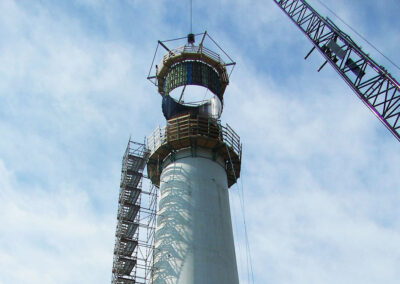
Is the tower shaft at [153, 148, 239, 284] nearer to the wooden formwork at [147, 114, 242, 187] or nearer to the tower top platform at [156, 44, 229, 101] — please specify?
the wooden formwork at [147, 114, 242, 187]

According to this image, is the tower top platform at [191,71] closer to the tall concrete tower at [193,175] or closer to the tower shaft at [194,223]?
the tall concrete tower at [193,175]

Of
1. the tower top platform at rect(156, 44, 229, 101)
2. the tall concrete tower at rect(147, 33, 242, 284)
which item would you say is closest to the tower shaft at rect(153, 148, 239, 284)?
the tall concrete tower at rect(147, 33, 242, 284)

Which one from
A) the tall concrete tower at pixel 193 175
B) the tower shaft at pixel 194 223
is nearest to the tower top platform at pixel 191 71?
the tall concrete tower at pixel 193 175

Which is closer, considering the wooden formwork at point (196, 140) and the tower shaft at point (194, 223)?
the tower shaft at point (194, 223)

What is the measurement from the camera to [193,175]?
33656mm

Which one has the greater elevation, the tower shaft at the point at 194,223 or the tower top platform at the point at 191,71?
the tower top platform at the point at 191,71

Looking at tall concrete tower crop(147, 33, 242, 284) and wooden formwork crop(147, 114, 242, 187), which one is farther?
wooden formwork crop(147, 114, 242, 187)

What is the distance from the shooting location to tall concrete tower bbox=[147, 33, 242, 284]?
29452mm

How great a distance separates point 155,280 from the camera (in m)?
29.8

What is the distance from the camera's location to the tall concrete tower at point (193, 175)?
29.5 meters

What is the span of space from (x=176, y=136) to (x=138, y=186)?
1118 centimetres

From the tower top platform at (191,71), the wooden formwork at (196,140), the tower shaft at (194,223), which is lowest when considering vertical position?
the tower shaft at (194,223)

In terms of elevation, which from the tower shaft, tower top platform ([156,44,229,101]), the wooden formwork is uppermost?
tower top platform ([156,44,229,101])

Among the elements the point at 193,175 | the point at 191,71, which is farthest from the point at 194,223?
the point at 191,71
